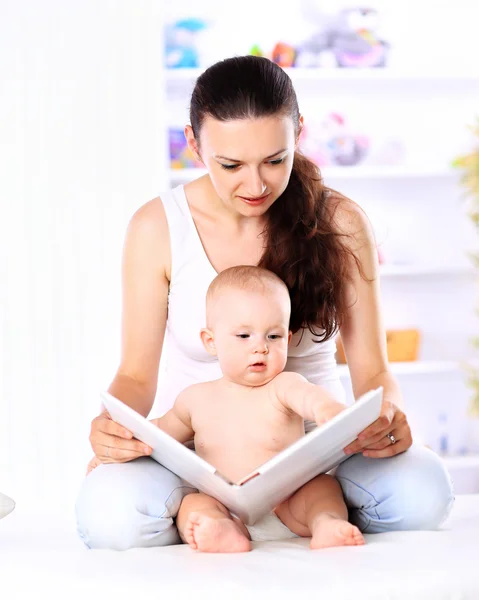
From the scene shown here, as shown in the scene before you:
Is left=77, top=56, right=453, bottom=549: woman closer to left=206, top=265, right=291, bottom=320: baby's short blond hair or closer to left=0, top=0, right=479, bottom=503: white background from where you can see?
left=206, top=265, right=291, bottom=320: baby's short blond hair

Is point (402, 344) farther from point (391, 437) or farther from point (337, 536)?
point (337, 536)

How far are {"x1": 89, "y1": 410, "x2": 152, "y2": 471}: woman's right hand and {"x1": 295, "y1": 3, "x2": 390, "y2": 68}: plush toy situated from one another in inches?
109

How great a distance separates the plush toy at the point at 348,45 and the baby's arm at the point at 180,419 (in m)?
2.57

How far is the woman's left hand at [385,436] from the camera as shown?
1.59 metres

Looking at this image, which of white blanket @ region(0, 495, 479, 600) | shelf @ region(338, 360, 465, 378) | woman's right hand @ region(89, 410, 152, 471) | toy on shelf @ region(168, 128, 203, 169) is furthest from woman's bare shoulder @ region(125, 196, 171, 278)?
shelf @ region(338, 360, 465, 378)

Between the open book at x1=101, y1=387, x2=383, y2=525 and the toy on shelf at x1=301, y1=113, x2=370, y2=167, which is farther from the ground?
the toy on shelf at x1=301, y1=113, x2=370, y2=167

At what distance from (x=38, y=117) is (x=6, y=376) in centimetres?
112

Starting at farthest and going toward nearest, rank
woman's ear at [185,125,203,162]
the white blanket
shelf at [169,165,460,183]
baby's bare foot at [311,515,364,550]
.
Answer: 1. shelf at [169,165,460,183]
2. woman's ear at [185,125,203,162]
3. baby's bare foot at [311,515,364,550]
4. the white blanket

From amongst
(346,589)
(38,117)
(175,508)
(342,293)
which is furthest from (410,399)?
(346,589)

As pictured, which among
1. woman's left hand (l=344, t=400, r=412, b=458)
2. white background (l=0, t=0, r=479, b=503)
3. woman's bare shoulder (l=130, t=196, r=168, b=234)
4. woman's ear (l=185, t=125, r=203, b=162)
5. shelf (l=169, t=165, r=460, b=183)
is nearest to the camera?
woman's left hand (l=344, t=400, r=412, b=458)

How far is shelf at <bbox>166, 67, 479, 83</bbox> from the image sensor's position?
395 centimetres

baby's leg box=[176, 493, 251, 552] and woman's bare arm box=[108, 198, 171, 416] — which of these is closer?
baby's leg box=[176, 493, 251, 552]

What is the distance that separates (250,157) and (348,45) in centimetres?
247

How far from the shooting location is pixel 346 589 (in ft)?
4.00
